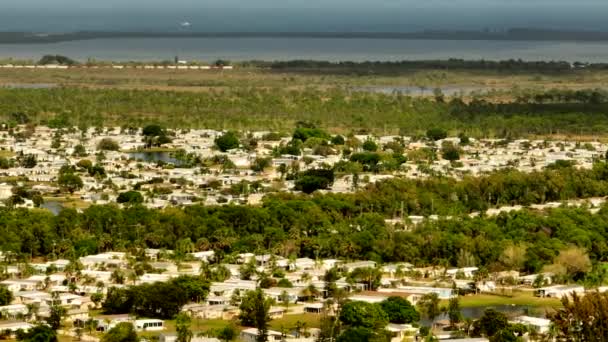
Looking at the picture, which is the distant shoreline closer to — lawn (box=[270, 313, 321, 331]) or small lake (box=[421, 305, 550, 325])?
small lake (box=[421, 305, 550, 325])

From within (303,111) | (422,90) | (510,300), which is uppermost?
(510,300)

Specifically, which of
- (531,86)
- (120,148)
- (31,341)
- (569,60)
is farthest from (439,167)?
(569,60)

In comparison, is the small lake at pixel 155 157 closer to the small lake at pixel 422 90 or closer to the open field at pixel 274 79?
the small lake at pixel 422 90

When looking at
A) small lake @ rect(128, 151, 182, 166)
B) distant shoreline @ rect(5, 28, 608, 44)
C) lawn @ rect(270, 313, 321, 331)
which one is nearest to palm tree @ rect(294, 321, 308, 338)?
lawn @ rect(270, 313, 321, 331)

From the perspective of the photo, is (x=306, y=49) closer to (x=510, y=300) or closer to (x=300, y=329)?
(x=510, y=300)

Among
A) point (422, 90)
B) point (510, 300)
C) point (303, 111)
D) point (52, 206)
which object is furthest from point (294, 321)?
point (422, 90)

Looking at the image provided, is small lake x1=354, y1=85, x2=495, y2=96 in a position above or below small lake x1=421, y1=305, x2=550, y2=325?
below

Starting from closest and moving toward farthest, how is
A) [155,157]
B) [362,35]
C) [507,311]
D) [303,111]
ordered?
[507,311]
[155,157]
[303,111]
[362,35]
